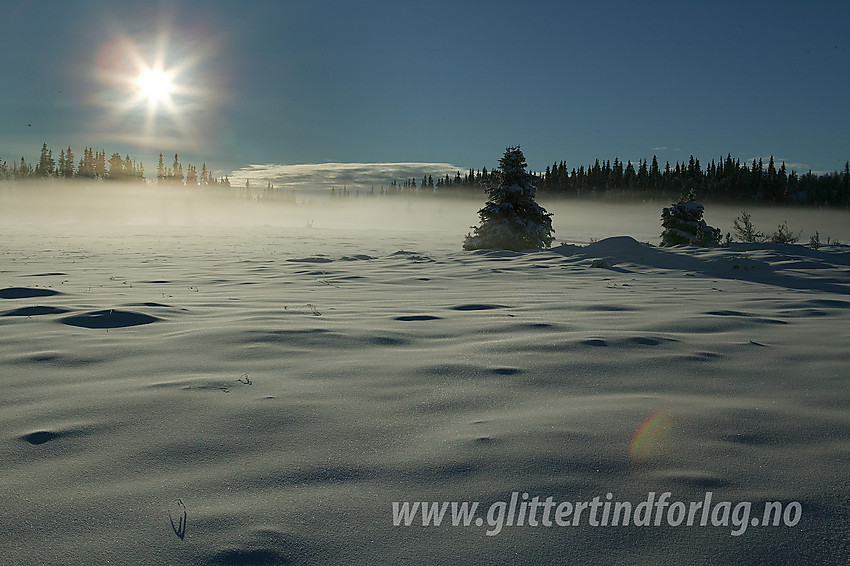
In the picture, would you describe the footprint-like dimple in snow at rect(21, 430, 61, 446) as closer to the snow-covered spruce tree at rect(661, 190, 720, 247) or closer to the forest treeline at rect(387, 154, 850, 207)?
the snow-covered spruce tree at rect(661, 190, 720, 247)

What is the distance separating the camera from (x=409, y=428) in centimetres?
230

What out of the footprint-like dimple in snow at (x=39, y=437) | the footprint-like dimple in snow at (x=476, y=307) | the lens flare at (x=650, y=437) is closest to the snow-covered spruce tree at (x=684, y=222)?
the footprint-like dimple in snow at (x=476, y=307)

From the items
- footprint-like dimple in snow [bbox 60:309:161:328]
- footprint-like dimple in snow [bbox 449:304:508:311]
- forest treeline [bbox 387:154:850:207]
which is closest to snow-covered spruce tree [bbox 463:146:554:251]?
footprint-like dimple in snow [bbox 449:304:508:311]

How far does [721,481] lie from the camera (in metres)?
1.82

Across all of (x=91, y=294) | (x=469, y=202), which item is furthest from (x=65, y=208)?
(x=91, y=294)

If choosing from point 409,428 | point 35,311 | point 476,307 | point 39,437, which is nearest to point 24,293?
point 35,311

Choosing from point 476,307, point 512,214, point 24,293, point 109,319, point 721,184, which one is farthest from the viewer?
point 721,184

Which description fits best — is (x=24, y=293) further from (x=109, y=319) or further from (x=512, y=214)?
(x=512, y=214)

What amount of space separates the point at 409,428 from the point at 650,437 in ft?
3.48

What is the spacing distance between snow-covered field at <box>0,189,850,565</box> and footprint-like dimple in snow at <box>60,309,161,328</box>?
4cm

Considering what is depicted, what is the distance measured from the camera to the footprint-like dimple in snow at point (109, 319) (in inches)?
176

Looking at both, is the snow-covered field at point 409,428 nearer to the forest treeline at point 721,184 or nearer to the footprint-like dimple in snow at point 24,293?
the footprint-like dimple in snow at point 24,293

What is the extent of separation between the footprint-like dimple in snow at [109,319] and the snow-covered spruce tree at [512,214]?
41.7ft

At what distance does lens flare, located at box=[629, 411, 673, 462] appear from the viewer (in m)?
2.03
